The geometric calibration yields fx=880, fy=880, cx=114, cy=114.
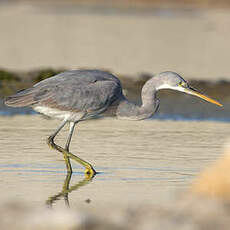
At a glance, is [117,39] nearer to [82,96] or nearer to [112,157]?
[112,157]

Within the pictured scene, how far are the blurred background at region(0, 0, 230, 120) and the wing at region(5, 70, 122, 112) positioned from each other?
4.89m

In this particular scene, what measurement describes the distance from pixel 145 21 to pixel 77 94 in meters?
24.3

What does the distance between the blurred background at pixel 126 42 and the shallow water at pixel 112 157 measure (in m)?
2.03

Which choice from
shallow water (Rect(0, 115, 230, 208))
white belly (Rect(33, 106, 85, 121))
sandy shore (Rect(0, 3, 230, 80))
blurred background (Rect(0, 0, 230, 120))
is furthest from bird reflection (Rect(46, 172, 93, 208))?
sandy shore (Rect(0, 3, 230, 80))

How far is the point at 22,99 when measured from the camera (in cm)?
1007

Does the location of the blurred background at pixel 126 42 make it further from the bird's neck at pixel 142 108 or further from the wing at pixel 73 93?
the wing at pixel 73 93

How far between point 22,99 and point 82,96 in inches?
27.6

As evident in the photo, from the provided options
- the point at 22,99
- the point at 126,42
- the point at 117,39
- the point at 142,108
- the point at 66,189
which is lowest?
the point at 117,39

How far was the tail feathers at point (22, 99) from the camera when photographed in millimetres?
A: 10031

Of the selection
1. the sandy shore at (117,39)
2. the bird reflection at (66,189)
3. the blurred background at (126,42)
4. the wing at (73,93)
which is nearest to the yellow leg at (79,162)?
the bird reflection at (66,189)

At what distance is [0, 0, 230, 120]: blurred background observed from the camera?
17.0 m

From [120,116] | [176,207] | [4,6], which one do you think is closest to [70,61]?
[120,116]

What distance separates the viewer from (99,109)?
1034 cm

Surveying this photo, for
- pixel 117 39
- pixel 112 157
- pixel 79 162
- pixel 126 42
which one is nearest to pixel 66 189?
pixel 79 162
